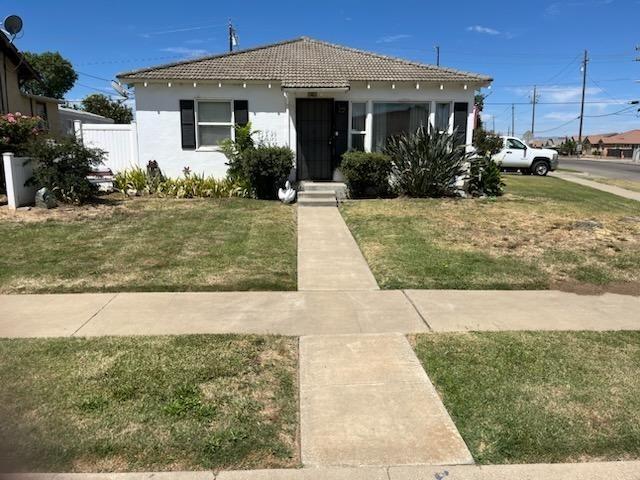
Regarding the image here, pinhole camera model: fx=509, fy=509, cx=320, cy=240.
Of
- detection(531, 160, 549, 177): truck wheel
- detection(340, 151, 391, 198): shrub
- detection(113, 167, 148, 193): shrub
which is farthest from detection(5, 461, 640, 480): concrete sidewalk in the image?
detection(531, 160, 549, 177): truck wheel

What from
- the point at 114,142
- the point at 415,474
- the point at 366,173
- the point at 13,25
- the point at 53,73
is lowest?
the point at 415,474

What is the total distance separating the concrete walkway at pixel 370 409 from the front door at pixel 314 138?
33.8 feet

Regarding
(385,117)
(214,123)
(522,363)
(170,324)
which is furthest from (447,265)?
(214,123)

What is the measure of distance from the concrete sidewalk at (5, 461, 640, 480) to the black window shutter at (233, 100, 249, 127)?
12.2 meters

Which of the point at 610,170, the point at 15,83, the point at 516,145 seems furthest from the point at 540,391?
the point at 610,170

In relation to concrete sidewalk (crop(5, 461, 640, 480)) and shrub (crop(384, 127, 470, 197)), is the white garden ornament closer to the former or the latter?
shrub (crop(384, 127, 470, 197))

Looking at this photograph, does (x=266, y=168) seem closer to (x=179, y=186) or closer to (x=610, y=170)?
(x=179, y=186)

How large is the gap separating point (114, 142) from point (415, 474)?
1402 centimetres

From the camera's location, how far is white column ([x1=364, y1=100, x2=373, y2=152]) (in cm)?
1416

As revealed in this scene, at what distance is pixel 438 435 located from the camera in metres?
3.24

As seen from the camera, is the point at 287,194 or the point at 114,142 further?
the point at 114,142

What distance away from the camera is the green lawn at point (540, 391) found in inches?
124

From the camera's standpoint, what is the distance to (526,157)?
26.1 meters

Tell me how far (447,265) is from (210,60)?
10.7 meters
